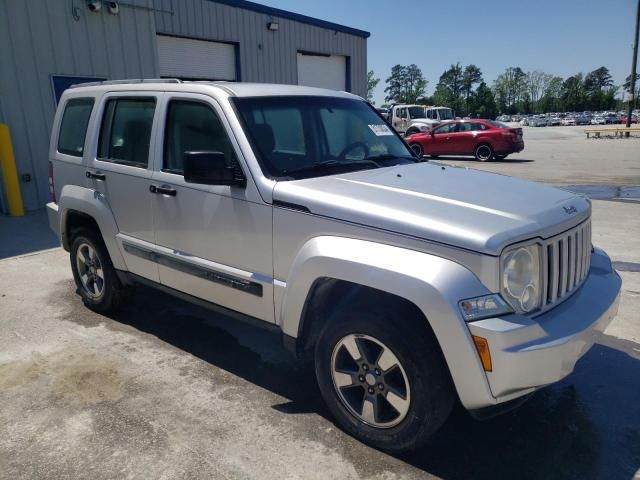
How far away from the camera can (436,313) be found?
92.5 inches

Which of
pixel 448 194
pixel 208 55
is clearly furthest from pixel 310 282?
pixel 208 55

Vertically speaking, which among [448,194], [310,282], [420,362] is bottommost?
[420,362]

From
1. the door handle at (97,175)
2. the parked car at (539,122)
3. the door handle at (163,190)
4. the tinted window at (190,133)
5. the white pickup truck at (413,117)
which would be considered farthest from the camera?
the parked car at (539,122)

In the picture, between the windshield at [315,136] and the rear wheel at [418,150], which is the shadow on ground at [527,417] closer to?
the windshield at [315,136]

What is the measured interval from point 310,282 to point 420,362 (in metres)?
0.73

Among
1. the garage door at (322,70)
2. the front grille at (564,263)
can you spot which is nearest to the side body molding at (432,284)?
the front grille at (564,263)

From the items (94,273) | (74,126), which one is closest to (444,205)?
(94,273)

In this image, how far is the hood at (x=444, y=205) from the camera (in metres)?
2.45

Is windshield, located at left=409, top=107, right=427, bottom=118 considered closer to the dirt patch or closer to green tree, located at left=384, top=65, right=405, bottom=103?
the dirt patch

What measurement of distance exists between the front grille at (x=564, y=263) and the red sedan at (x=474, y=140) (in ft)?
50.5

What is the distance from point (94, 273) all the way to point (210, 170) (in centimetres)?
231

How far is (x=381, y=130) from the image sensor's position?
4.16 metres

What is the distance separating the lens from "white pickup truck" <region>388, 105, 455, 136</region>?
85.0ft

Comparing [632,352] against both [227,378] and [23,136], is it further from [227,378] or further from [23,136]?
[23,136]
